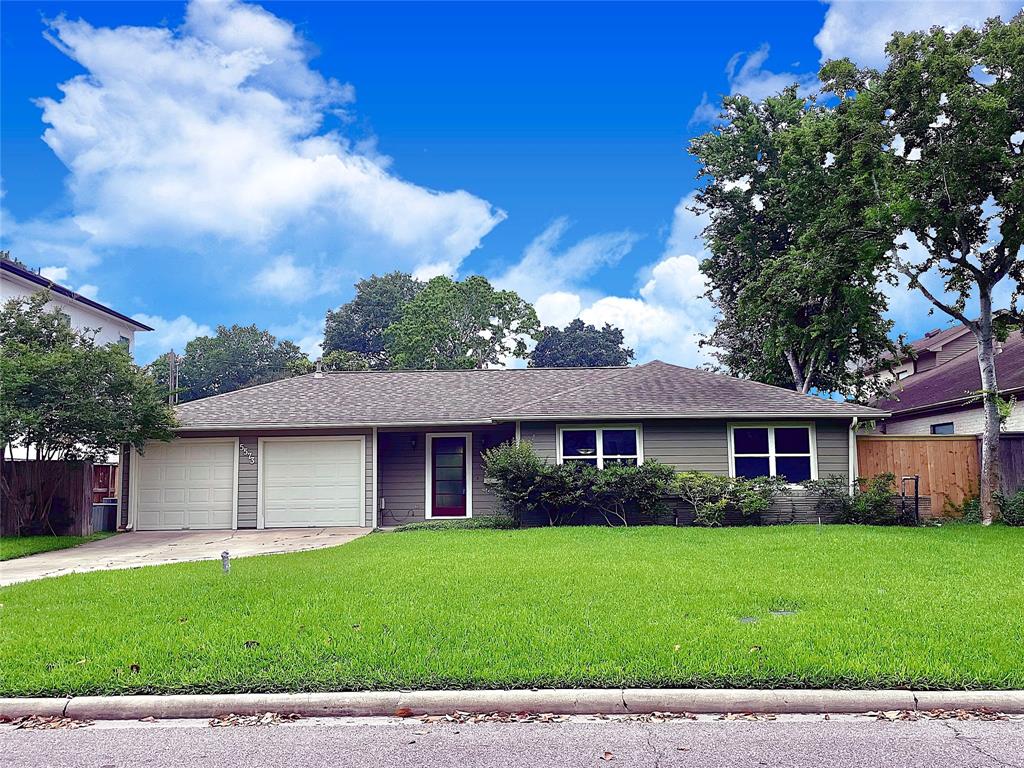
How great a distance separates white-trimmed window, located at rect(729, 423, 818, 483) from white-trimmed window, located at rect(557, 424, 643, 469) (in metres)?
2.11

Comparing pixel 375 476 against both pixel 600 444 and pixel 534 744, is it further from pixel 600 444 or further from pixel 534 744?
pixel 534 744

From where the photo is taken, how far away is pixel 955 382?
2319cm

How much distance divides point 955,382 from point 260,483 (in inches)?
789

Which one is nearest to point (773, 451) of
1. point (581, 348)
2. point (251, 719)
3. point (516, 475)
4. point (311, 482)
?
point (516, 475)

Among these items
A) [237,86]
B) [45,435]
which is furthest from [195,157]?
[45,435]

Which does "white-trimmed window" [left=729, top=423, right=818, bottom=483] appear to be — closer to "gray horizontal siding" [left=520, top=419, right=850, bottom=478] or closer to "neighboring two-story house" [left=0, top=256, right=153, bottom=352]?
"gray horizontal siding" [left=520, top=419, right=850, bottom=478]

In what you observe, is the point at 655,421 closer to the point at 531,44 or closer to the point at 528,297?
the point at 531,44

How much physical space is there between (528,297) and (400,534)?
32.3 metres

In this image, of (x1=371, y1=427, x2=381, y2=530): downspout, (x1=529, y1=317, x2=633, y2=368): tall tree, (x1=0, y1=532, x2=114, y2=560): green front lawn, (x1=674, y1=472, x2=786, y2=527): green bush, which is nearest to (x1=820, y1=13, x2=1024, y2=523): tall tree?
(x1=674, y1=472, x2=786, y2=527): green bush

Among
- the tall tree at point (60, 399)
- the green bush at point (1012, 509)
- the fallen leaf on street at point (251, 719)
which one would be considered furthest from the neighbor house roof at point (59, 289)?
the green bush at point (1012, 509)

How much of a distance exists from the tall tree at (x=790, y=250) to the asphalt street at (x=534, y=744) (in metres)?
14.1

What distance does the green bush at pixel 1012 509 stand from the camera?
1544 centimetres

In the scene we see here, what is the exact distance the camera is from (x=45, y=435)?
14.5 metres

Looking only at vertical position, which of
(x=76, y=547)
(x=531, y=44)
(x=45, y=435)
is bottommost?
(x=76, y=547)
